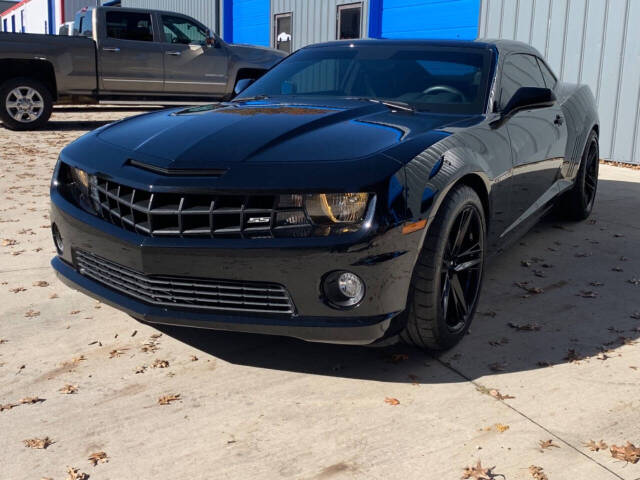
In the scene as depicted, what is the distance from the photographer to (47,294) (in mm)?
4098

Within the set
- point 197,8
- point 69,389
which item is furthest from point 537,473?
point 197,8

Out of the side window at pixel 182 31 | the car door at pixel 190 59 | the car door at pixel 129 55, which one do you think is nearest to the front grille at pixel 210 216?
the car door at pixel 129 55

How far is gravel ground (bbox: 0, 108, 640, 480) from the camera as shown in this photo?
2445 millimetres

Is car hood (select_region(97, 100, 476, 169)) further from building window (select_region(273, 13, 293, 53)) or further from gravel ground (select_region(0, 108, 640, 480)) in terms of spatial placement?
building window (select_region(273, 13, 293, 53))

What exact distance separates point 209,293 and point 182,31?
10.5 m

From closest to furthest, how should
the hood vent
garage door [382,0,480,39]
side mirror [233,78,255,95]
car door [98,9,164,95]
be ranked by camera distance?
the hood vent
side mirror [233,78,255,95]
garage door [382,0,480,39]
car door [98,9,164,95]

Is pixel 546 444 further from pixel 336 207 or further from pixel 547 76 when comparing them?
pixel 547 76

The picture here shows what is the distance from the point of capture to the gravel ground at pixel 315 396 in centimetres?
245

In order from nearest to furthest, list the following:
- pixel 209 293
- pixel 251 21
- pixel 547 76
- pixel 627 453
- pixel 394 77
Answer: pixel 627 453
pixel 209 293
pixel 394 77
pixel 547 76
pixel 251 21

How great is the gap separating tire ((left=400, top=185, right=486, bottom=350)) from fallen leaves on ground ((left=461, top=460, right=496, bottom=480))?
2.42ft

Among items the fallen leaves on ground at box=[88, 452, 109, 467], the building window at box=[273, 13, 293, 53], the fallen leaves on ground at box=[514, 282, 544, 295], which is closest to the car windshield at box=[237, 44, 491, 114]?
the fallen leaves on ground at box=[514, 282, 544, 295]

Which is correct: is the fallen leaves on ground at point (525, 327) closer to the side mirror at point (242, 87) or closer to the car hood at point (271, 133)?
the car hood at point (271, 133)

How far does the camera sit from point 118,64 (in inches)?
461

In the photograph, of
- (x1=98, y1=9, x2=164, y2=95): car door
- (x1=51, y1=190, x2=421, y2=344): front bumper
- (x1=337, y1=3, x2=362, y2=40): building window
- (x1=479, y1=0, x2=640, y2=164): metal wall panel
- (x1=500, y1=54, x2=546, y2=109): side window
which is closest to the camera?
(x1=51, y1=190, x2=421, y2=344): front bumper
